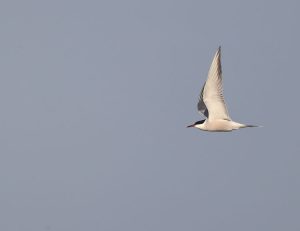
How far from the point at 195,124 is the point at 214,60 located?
4.46 metres

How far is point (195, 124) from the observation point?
118 ft

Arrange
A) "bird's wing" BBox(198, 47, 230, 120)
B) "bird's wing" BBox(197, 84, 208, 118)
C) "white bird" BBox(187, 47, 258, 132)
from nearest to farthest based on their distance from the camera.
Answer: "bird's wing" BBox(198, 47, 230, 120) → "white bird" BBox(187, 47, 258, 132) → "bird's wing" BBox(197, 84, 208, 118)

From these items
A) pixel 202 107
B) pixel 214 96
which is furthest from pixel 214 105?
pixel 202 107

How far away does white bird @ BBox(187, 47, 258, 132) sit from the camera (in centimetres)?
3284

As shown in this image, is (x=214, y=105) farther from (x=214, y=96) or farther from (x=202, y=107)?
(x=202, y=107)

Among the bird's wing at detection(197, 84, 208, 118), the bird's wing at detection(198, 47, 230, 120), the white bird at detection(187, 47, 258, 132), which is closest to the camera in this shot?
the bird's wing at detection(198, 47, 230, 120)

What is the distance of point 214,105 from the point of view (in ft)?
111

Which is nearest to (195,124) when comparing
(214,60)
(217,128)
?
(217,128)

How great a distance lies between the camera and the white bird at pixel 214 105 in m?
32.8

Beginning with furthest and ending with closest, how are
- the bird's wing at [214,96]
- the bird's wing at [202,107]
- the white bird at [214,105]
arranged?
the bird's wing at [202,107] < the white bird at [214,105] < the bird's wing at [214,96]

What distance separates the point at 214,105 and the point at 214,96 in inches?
17.2

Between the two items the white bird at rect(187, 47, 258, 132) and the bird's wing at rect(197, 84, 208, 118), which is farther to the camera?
the bird's wing at rect(197, 84, 208, 118)

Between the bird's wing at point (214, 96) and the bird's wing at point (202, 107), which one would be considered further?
the bird's wing at point (202, 107)

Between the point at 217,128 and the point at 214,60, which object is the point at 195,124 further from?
the point at 214,60
